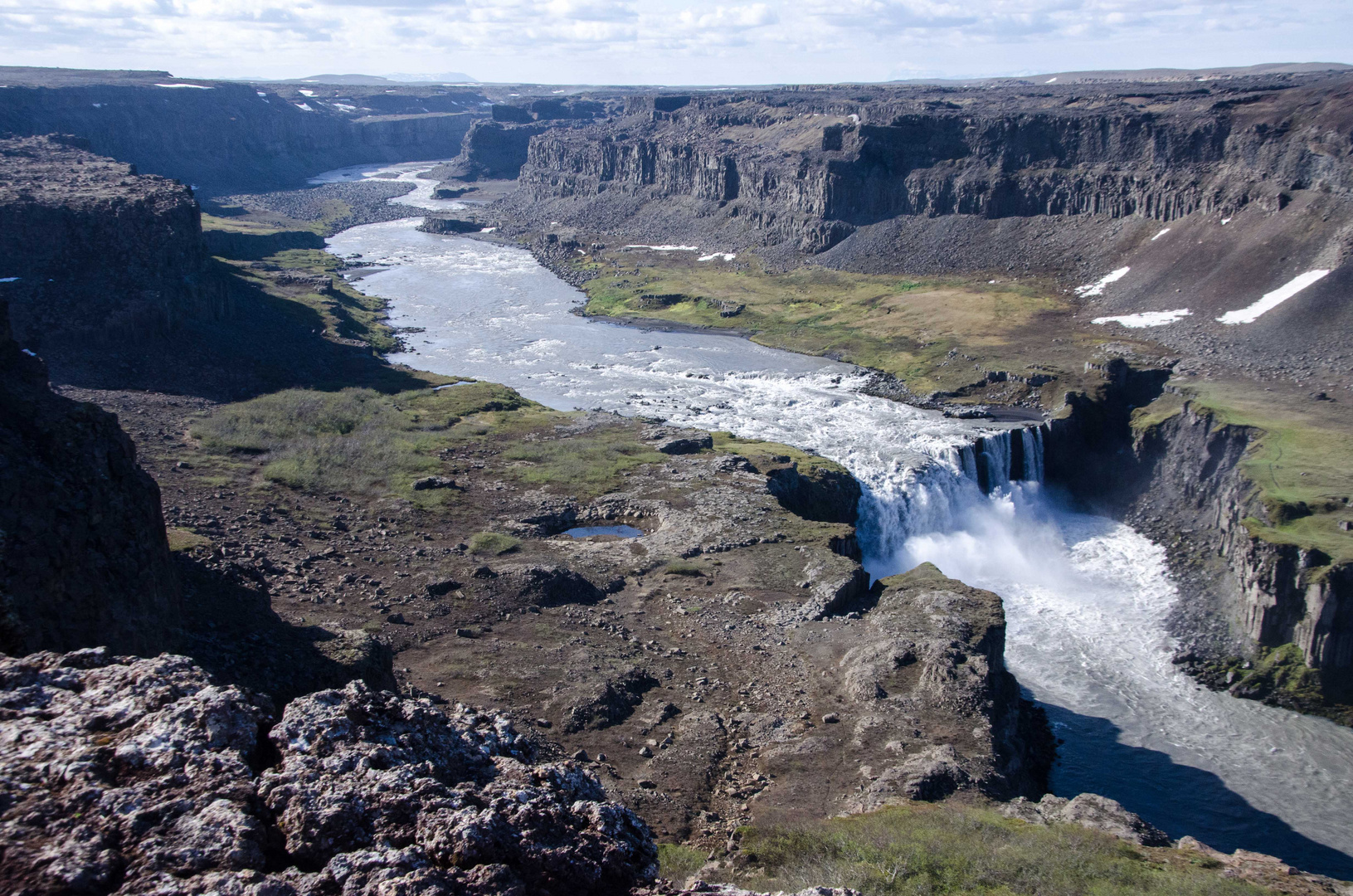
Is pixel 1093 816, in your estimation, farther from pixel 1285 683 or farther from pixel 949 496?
pixel 949 496

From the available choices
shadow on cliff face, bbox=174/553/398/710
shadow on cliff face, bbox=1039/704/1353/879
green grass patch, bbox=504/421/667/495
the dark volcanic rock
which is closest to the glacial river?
shadow on cliff face, bbox=1039/704/1353/879

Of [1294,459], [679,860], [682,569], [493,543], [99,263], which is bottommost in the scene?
[682,569]

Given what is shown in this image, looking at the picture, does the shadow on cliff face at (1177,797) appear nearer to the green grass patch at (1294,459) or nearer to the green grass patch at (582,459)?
the green grass patch at (1294,459)

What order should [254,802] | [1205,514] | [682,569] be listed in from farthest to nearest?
[1205,514]
[682,569]
[254,802]

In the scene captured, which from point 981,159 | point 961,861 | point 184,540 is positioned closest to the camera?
point 961,861

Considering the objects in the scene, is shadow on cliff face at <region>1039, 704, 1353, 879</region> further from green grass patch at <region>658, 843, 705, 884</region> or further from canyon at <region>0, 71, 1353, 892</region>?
green grass patch at <region>658, 843, 705, 884</region>

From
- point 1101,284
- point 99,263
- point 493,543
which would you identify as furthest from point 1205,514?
point 99,263

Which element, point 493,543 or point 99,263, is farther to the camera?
point 99,263
